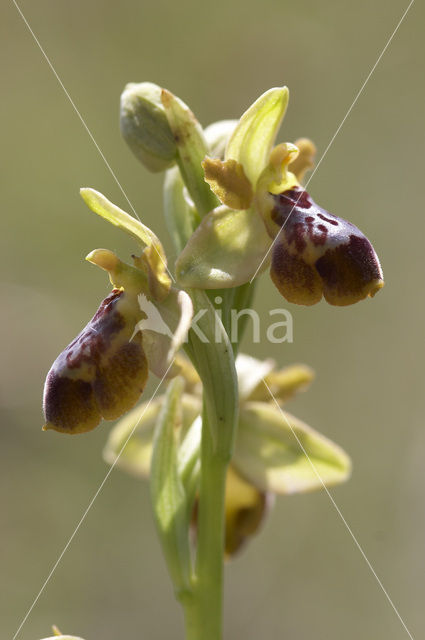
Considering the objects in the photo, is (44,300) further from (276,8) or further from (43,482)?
(276,8)

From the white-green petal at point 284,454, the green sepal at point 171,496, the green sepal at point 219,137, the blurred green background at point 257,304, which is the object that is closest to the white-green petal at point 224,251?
the green sepal at point 219,137

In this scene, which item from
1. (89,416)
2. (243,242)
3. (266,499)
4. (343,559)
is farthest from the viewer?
(343,559)

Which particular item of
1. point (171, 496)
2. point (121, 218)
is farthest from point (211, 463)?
point (121, 218)

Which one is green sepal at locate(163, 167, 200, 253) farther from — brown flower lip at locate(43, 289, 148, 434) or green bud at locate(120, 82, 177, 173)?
brown flower lip at locate(43, 289, 148, 434)

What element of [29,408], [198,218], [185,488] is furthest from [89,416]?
[29,408]

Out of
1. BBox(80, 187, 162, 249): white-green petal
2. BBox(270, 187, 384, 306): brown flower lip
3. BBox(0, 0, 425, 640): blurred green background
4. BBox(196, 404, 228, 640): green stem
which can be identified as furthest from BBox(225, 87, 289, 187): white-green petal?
BBox(0, 0, 425, 640): blurred green background

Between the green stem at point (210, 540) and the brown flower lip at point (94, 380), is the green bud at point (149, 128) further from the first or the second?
the green stem at point (210, 540)
